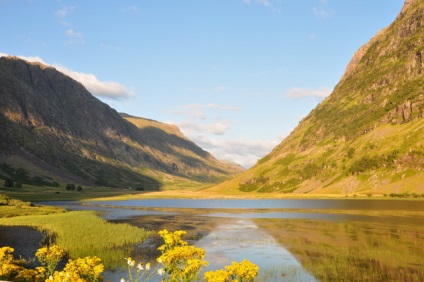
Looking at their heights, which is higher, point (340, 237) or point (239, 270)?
point (239, 270)

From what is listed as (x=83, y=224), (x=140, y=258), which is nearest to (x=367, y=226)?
(x=140, y=258)

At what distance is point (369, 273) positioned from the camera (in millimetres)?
38844

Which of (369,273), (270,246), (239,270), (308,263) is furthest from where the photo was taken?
(270,246)

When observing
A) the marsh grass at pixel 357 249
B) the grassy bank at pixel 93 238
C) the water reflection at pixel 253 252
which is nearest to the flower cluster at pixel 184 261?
the water reflection at pixel 253 252

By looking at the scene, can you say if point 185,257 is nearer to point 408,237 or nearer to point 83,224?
point 408,237

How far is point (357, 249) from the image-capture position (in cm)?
5294

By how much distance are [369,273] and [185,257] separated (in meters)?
29.3

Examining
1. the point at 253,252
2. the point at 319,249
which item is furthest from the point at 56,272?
the point at 319,249

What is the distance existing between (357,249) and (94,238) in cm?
3819

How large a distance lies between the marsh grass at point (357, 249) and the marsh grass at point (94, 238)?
23.1 m

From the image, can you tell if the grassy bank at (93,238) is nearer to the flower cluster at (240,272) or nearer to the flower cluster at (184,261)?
the flower cluster at (184,261)

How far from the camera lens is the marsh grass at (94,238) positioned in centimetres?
4853

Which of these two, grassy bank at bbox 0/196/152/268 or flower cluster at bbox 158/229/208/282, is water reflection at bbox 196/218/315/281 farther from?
flower cluster at bbox 158/229/208/282

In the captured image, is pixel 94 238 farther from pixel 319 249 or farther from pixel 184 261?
pixel 184 261
